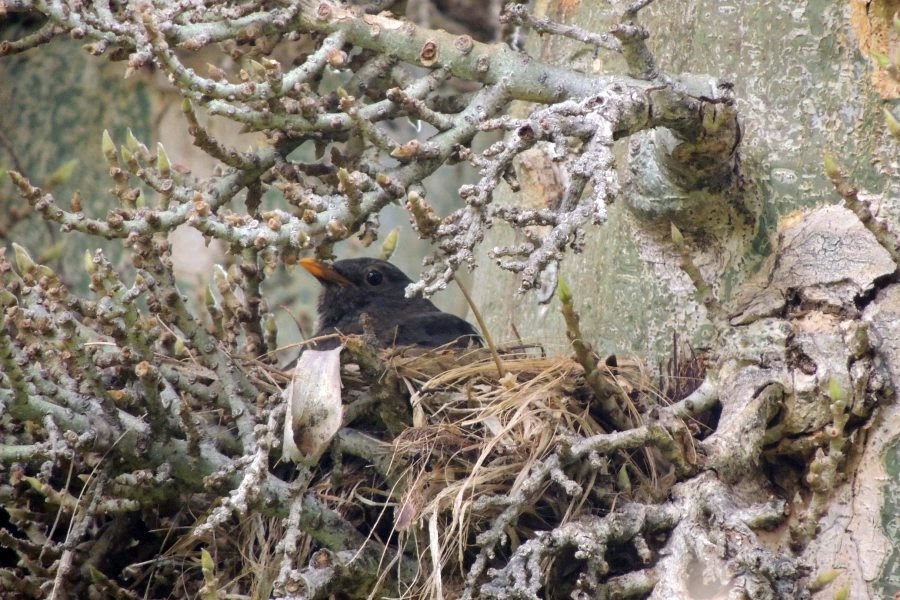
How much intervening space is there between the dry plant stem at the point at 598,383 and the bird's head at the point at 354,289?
1709 millimetres

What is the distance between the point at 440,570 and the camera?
113 inches

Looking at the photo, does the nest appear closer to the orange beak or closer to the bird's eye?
the orange beak

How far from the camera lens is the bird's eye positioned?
4.95 metres

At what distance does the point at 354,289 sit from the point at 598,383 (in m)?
1.95

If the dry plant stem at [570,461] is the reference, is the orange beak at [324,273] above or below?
below

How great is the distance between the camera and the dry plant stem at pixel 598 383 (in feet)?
9.59

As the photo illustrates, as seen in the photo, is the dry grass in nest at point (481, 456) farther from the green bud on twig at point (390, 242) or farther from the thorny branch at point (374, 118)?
the green bud on twig at point (390, 242)

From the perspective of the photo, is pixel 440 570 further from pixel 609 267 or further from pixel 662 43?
pixel 662 43

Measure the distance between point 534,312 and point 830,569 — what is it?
1697 millimetres

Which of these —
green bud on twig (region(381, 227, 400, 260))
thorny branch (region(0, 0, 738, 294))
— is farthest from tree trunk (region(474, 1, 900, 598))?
green bud on twig (region(381, 227, 400, 260))

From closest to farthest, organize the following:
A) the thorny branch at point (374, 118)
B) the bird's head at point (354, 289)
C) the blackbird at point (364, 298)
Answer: the thorny branch at point (374, 118) → the blackbird at point (364, 298) → the bird's head at point (354, 289)

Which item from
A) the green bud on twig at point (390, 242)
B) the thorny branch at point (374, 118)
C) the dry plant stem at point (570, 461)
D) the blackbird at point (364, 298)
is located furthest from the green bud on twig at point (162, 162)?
the blackbird at point (364, 298)

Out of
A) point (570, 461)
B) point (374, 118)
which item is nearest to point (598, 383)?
point (570, 461)

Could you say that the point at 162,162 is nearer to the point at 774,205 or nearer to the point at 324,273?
the point at 774,205
